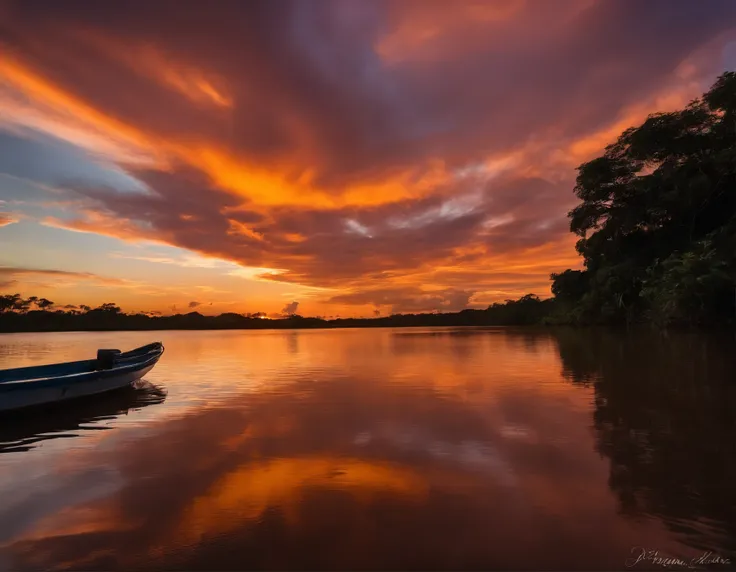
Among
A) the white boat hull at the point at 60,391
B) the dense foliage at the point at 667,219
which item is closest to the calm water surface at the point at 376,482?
the white boat hull at the point at 60,391

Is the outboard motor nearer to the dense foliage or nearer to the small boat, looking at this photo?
the small boat

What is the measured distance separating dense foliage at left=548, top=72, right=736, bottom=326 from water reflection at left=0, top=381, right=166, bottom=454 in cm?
4860

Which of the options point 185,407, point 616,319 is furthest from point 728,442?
point 616,319

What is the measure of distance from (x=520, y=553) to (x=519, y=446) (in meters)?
4.87

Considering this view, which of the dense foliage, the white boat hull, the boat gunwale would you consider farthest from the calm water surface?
the dense foliage

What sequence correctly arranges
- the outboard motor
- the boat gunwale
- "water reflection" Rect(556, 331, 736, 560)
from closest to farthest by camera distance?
"water reflection" Rect(556, 331, 736, 560), the boat gunwale, the outboard motor

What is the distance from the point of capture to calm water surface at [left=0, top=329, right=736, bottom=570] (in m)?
5.50

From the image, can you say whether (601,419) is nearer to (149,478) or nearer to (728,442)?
(728,442)

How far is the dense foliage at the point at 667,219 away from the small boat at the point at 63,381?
160 ft

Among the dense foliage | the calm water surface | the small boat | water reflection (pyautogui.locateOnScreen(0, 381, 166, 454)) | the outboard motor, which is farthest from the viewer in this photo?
the dense foliage

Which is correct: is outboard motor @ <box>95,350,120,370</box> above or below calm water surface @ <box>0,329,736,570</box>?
above

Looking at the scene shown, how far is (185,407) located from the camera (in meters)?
15.5

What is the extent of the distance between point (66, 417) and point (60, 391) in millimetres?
1210

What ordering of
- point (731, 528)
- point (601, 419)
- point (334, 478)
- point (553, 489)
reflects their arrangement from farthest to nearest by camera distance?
1. point (601, 419)
2. point (334, 478)
3. point (553, 489)
4. point (731, 528)
